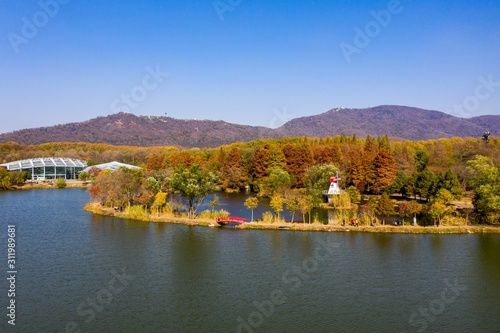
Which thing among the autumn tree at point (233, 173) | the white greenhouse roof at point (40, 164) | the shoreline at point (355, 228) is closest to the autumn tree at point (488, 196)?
the shoreline at point (355, 228)

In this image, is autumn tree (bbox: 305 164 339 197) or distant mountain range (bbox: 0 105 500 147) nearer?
autumn tree (bbox: 305 164 339 197)

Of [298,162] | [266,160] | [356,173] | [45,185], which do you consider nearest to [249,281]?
[356,173]

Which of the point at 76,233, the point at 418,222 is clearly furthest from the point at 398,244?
the point at 76,233

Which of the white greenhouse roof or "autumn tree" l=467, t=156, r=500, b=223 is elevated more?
the white greenhouse roof

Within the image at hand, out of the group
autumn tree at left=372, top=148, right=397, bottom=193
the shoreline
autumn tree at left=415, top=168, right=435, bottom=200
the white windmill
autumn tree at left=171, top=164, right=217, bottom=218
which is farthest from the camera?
autumn tree at left=372, top=148, right=397, bottom=193

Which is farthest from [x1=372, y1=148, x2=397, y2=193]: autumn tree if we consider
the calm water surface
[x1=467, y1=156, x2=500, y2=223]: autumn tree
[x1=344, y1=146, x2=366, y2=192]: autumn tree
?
the calm water surface

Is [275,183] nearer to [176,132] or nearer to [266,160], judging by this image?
[266,160]

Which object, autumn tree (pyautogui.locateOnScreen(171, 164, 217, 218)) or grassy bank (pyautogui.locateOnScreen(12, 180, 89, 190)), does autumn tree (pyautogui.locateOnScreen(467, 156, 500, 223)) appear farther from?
grassy bank (pyautogui.locateOnScreen(12, 180, 89, 190))

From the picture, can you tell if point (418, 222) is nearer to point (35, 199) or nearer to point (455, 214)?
point (455, 214)

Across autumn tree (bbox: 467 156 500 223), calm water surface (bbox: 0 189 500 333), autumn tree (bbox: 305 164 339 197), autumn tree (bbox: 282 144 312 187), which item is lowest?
calm water surface (bbox: 0 189 500 333)

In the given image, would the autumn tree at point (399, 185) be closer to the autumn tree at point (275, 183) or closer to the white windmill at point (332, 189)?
the white windmill at point (332, 189)
